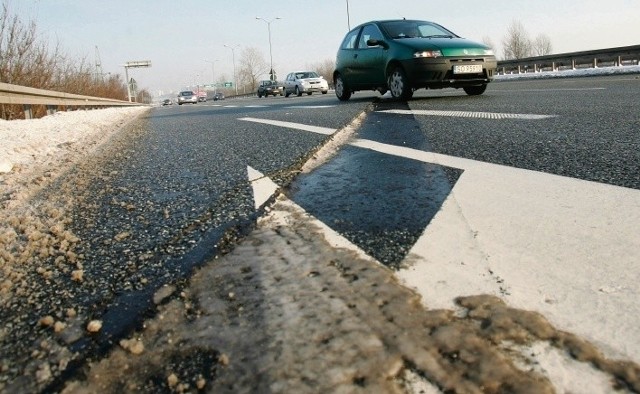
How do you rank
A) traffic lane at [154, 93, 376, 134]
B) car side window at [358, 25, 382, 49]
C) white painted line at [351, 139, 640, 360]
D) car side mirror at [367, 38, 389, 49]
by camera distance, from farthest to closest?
car side window at [358, 25, 382, 49], car side mirror at [367, 38, 389, 49], traffic lane at [154, 93, 376, 134], white painted line at [351, 139, 640, 360]

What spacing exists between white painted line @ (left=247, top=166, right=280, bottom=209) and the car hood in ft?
19.6

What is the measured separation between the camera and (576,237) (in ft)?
4.01

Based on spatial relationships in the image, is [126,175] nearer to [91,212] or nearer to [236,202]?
[91,212]

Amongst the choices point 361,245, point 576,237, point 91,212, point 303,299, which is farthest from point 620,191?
point 91,212

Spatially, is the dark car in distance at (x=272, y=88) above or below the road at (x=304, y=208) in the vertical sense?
above

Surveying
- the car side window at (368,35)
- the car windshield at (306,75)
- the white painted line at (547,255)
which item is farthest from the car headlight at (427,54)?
the car windshield at (306,75)

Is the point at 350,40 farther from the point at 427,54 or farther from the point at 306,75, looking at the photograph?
the point at 306,75

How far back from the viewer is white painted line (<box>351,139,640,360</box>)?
0.85 metres

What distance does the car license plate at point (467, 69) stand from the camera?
761cm

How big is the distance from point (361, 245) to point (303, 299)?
340 mm

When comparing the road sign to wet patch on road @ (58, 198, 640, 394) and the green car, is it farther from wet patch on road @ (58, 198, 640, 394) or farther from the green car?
wet patch on road @ (58, 198, 640, 394)

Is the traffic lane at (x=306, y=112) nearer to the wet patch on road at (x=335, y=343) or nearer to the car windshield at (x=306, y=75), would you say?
the wet patch on road at (x=335, y=343)

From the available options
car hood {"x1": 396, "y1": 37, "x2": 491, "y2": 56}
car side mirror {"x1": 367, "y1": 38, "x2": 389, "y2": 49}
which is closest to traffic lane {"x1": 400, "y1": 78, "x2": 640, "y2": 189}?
car hood {"x1": 396, "y1": 37, "x2": 491, "y2": 56}

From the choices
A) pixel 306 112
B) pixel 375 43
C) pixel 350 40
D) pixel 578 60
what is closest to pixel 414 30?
pixel 375 43
